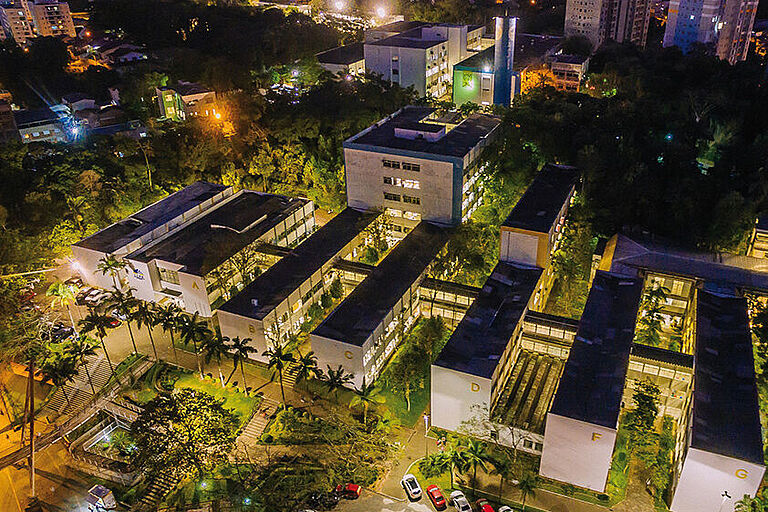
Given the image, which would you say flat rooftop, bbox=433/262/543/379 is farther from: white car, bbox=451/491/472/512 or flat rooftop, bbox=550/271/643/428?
white car, bbox=451/491/472/512

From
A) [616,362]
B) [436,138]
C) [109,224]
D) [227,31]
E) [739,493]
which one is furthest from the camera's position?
[227,31]

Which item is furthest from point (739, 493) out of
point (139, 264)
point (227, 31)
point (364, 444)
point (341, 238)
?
point (227, 31)

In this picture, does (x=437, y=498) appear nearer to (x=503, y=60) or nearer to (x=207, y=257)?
(x=207, y=257)

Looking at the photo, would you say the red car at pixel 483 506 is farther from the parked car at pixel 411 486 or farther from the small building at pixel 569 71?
the small building at pixel 569 71

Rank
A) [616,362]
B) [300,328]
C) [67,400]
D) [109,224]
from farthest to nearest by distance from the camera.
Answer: [109,224], [300,328], [67,400], [616,362]

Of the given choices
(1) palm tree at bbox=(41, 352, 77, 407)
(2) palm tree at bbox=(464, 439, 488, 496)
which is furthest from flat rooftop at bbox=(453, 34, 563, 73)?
(1) palm tree at bbox=(41, 352, 77, 407)

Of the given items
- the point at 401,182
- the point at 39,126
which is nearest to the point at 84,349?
the point at 401,182

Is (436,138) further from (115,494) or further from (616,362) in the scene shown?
(115,494)
